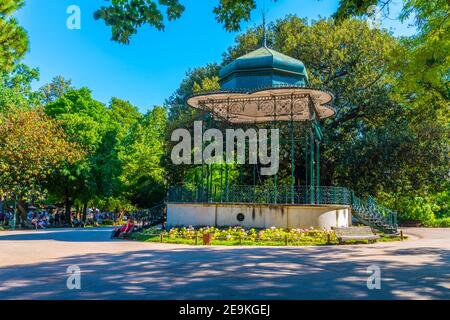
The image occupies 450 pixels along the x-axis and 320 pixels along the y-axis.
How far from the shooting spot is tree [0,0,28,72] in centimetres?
1151

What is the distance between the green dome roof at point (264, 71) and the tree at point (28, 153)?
1562 centimetres

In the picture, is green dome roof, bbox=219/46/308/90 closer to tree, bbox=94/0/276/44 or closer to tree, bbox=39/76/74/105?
tree, bbox=94/0/276/44

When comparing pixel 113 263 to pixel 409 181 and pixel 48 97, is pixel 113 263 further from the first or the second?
pixel 48 97

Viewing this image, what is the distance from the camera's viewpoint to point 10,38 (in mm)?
11828

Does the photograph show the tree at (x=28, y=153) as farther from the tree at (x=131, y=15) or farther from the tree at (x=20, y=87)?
the tree at (x=131, y=15)

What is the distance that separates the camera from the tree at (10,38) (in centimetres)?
1151

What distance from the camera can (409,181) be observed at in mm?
31641

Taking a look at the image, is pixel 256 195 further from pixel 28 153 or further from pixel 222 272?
pixel 28 153

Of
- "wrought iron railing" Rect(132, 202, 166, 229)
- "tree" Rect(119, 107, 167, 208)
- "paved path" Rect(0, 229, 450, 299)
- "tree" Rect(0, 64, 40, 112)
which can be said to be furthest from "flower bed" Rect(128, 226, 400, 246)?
"tree" Rect(0, 64, 40, 112)

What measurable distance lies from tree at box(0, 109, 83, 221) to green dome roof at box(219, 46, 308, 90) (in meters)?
15.6

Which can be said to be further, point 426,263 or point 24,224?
point 24,224

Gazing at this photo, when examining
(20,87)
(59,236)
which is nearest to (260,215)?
(59,236)

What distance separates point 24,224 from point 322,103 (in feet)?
84.2
